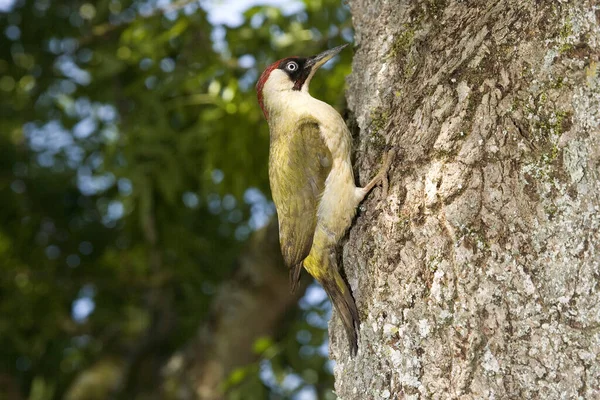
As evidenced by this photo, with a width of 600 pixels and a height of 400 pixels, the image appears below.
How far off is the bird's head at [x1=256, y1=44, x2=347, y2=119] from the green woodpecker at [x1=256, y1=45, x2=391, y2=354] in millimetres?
133

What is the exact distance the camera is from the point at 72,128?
662 cm

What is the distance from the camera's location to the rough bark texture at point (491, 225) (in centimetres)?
171

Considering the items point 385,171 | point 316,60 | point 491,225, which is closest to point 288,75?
point 316,60

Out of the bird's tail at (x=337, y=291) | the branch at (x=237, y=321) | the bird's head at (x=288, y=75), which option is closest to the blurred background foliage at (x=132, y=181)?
the branch at (x=237, y=321)

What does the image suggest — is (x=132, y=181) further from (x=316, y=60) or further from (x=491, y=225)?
(x=491, y=225)

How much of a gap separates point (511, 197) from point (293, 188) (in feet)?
3.72

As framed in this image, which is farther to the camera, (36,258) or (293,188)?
(36,258)

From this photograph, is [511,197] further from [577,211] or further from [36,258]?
[36,258]

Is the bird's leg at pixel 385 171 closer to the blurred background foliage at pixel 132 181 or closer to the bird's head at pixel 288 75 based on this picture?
the bird's head at pixel 288 75

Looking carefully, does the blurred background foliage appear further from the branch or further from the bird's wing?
the bird's wing

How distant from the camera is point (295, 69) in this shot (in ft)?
11.1

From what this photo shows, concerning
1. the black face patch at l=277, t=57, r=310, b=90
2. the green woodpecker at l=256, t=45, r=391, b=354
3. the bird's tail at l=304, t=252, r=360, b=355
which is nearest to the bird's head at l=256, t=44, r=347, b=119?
the black face patch at l=277, t=57, r=310, b=90

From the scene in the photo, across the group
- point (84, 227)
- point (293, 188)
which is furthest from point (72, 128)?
point (293, 188)

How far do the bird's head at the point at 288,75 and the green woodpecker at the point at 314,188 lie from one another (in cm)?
13
